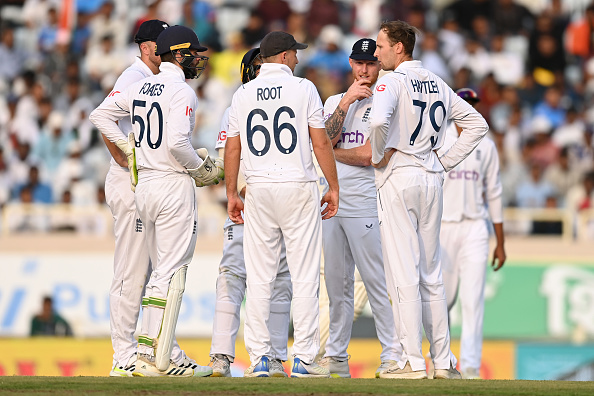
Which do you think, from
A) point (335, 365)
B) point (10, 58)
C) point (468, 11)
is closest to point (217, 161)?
point (335, 365)

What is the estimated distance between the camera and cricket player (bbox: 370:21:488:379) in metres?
7.32

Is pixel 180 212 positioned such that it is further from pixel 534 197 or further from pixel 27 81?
pixel 27 81

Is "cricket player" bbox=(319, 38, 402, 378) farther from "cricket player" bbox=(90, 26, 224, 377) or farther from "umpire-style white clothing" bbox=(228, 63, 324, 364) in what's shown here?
"cricket player" bbox=(90, 26, 224, 377)

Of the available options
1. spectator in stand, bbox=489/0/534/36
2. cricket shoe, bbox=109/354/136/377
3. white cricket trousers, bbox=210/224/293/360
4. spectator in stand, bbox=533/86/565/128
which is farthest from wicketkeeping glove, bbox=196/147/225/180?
spectator in stand, bbox=489/0/534/36

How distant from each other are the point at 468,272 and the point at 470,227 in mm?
453

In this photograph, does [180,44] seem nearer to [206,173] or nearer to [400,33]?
[206,173]

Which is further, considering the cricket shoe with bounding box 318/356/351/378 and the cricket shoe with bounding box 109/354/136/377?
the cricket shoe with bounding box 318/356/351/378

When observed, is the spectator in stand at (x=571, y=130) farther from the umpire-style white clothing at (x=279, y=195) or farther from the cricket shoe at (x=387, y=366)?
the umpire-style white clothing at (x=279, y=195)

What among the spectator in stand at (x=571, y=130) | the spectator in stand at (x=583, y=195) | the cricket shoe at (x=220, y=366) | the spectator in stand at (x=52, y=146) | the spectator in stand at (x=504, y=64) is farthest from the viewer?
the spectator in stand at (x=504, y=64)

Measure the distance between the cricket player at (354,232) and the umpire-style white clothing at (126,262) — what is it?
1561 millimetres

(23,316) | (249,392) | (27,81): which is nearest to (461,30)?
(27,81)

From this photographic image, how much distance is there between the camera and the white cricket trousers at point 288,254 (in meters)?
7.29

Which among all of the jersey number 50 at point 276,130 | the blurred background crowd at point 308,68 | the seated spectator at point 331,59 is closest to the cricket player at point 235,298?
the jersey number 50 at point 276,130

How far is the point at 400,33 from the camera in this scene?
7473mm
